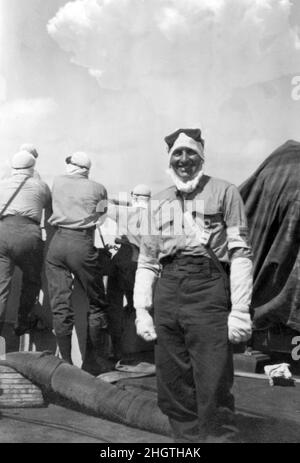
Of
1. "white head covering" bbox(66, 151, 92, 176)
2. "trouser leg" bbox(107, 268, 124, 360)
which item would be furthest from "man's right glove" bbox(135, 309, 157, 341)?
"white head covering" bbox(66, 151, 92, 176)

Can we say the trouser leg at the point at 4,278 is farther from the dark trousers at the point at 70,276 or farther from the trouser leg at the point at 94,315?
the trouser leg at the point at 94,315

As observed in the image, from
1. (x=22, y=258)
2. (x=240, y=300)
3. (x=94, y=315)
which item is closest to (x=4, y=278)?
(x=22, y=258)

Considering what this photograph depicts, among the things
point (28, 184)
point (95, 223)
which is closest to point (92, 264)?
point (95, 223)

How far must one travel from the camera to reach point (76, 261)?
4910mm

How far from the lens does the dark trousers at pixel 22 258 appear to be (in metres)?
5.00

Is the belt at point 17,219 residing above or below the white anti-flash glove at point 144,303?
above

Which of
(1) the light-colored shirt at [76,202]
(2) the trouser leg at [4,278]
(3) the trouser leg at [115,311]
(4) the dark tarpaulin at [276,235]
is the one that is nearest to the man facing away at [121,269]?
(3) the trouser leg at [115,311]

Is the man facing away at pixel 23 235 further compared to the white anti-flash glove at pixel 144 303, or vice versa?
the man facing away at pixel 23 235

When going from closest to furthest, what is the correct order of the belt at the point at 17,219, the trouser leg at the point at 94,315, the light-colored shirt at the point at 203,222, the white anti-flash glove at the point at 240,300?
the white anti-flash glove at the point at 240,300 → the light-colored shirt at the point at 203,222 → the trouser leg at the point at 94,315 → the belt at the point at 17,219

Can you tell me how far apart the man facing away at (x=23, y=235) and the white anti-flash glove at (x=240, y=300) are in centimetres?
250

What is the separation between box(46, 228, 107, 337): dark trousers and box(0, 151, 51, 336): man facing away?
184 millimetres

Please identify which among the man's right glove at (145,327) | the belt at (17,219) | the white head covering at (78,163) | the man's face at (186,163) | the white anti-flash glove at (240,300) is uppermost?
the white head covering at (78,163)

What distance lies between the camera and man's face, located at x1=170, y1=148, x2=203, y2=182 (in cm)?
318

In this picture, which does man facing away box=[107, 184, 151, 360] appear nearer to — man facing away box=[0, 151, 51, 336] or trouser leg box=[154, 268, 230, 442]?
man facing away box=[0, 151, 51, 336]
